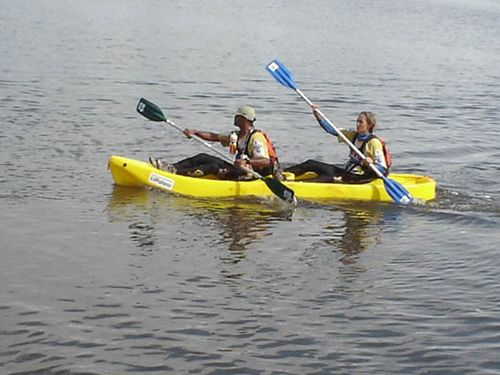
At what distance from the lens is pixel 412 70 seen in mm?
31766

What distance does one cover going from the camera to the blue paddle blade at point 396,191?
43.1 ft

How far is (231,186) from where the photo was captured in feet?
42.3

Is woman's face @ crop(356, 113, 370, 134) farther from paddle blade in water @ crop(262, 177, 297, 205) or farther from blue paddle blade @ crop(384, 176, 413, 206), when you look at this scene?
paddle blade in water @ crop(262, 177, 297, 205)

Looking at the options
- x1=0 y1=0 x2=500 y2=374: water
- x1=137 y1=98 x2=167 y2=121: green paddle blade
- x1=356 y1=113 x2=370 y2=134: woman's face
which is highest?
x1=137 y1=98 x2=167 y2=121: green paddle blade

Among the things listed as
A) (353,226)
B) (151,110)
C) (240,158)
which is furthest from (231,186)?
(353,226)

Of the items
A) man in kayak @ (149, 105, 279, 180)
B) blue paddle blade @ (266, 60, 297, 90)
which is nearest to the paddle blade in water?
man in kayak @ (149, 105, 279, 180)

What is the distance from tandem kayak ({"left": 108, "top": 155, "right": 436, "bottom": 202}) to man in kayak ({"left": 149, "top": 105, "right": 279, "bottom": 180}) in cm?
Answer: 22

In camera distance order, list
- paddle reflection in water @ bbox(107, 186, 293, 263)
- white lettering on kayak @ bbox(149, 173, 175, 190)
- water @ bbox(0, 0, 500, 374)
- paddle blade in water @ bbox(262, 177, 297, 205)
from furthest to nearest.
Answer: white lettering on kayak @ bbox(149, 173, 175, 190) < paddle blade in water @ bbox(262, 177, 297, 205) < paddle reflection in water @ bbox(107, 186, 293, 263) < water @ bbox(0, 0, 500, 374)

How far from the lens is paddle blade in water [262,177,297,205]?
1259 centimetres

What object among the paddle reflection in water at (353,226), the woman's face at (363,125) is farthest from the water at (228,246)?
the woman's face at (363,125)

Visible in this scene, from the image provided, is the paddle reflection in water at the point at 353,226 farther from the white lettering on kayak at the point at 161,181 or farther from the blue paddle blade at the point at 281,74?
the blue paddle blade at the point at 281,74

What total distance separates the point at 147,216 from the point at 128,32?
25.2 metres

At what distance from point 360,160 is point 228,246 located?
3271mm

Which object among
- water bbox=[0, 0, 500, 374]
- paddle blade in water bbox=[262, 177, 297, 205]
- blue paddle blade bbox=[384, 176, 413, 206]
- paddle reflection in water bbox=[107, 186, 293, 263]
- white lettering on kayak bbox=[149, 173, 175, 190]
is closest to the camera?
water bbox=[0, 0, 500, 374]
